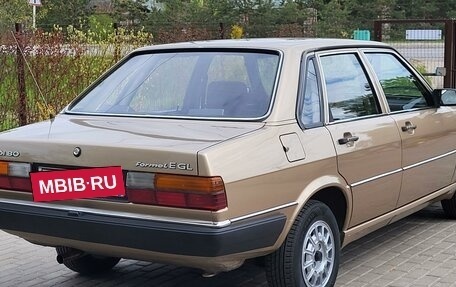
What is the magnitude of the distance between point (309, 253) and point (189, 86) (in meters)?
1.37

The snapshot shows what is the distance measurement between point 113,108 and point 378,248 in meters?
2.51

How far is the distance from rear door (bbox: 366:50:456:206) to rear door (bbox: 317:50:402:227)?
0.18m

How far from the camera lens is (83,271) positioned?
17.5 ft

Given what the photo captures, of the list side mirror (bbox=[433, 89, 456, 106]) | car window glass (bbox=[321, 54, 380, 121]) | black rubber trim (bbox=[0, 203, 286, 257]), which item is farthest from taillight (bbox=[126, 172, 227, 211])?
side mirror (bbox=[433, 89, 456, 106])

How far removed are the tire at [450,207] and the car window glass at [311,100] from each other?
256 cm

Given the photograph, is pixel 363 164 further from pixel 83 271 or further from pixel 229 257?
pixel 83 271

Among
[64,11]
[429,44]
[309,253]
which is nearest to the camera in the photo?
[309,253]

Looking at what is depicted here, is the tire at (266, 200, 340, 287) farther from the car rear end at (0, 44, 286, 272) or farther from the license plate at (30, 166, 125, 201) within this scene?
the license plate at (30, 166, 125, 201)

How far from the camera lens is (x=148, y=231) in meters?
3.89

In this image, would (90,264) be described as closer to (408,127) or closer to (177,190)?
(177,190)

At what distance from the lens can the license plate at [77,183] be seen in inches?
158

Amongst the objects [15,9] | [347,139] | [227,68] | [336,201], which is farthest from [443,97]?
[15,9]

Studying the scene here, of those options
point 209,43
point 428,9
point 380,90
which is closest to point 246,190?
point 209,43

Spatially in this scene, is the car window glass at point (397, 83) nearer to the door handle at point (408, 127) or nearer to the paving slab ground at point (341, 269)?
the door handle at point (408, 127)
